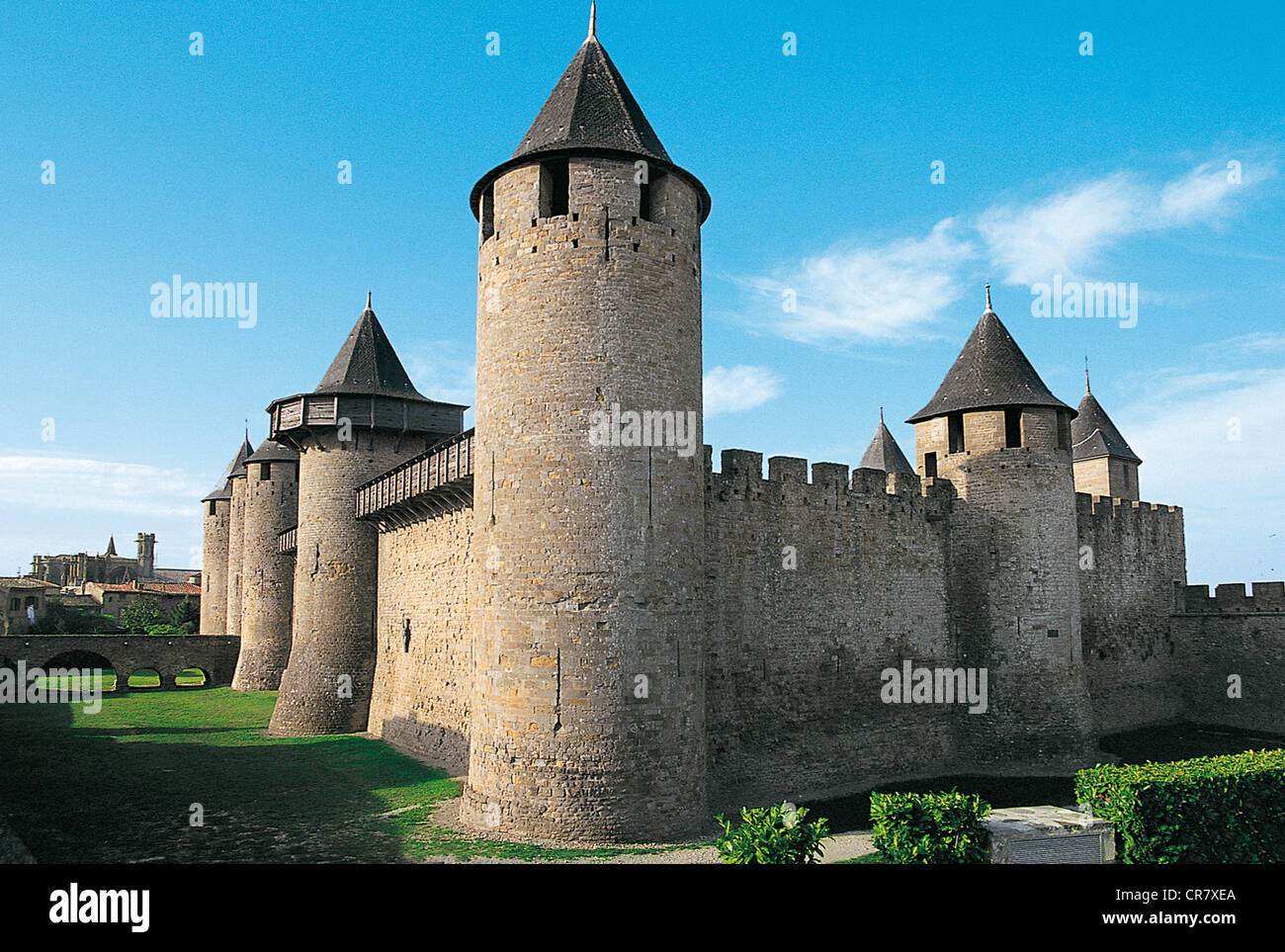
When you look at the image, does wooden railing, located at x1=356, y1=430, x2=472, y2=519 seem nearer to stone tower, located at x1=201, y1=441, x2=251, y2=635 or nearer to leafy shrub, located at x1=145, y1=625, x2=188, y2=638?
stone tower, located at x1=201, y1=441, x2=251, y2=635

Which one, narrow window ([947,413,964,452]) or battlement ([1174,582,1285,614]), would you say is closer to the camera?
narrow window ([947,413,964,452])

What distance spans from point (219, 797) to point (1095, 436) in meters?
29.1

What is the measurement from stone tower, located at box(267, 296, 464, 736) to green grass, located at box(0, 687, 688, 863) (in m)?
1.37

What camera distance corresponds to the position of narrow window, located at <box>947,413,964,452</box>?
20.2 m

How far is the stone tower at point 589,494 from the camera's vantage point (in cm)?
1239

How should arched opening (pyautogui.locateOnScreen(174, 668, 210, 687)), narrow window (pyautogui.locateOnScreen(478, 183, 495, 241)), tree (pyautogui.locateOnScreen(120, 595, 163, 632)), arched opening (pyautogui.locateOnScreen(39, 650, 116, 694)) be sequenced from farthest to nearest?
1. tree (pyautogui.locateOnScreen(120, 595, 163, 632))
2. arched opening (pyautogui.locateOnScreen(174, 668, 210, 687))
3. arched opening (pyautogui.locateOnScreen(39, 650, 116, 694))
4. narrow window (pyautogui.locateOnScreen(478, 183, 495, 241))

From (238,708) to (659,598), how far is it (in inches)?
794

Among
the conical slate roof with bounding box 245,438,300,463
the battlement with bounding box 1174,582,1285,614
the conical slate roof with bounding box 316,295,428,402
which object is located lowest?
the battlement with bounding box 1174,582,1285,614

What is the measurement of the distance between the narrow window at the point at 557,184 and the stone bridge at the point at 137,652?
28853 millimetres

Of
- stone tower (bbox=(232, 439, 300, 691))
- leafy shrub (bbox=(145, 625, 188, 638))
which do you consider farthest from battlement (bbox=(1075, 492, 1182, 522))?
leafy shrub (bbox=(145, 625, 188, 638))

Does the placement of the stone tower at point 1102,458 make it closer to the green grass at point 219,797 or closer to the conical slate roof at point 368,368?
the conical slate roof at point 368,368

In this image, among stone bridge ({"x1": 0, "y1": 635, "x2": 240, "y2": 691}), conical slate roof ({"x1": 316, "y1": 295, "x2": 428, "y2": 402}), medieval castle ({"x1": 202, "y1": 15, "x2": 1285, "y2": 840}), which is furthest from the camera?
stone bridge ({"x1": 0, "y1": 635, "x2": 240, "y2": 691})

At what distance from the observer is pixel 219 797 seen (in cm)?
1546
